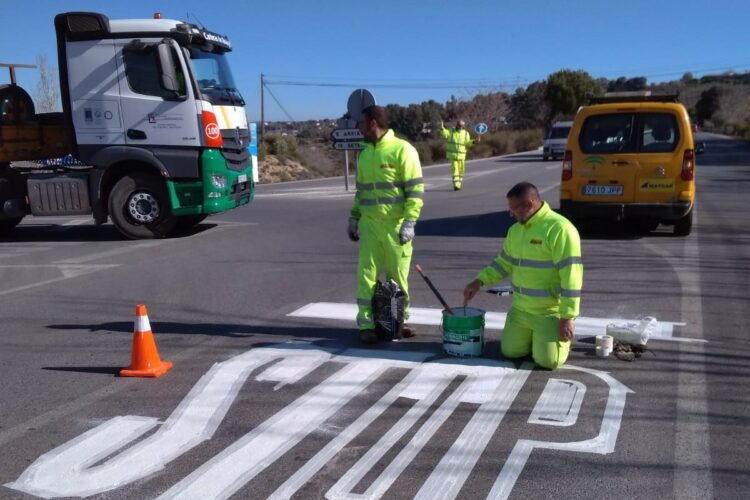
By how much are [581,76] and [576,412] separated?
222ft

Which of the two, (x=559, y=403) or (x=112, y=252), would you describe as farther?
(x=112, y=252)

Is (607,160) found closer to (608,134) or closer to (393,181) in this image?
(608,134)

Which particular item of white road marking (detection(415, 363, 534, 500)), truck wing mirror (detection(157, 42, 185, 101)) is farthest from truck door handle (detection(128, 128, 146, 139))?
white road marking (detection(415, 363, 534, 500))

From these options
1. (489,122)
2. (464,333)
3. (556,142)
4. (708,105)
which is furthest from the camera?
(708,105)

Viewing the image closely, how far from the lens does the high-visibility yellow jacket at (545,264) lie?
5000mm

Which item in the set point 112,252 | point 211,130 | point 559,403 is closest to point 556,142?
point 211,130

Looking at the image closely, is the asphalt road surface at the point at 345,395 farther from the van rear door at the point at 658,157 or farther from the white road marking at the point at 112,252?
the van rear door at the point at 658,157

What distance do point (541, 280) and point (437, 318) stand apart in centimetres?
174

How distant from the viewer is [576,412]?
176 inches

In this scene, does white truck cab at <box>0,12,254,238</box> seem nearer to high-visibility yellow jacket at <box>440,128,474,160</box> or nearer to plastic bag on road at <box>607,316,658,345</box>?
plastic bag on road at <box>607,316,658,345</box>

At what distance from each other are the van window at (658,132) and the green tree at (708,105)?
9518 centimetres

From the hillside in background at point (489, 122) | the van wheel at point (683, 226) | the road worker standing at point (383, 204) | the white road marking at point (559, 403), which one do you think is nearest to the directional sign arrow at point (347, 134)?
the hillside in background at point (489, 122)

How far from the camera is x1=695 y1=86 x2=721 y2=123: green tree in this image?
97.3 m

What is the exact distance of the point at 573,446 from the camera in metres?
4.00
